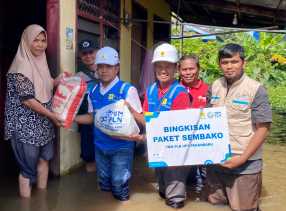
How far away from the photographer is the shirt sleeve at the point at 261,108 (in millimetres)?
3648

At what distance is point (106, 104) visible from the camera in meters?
4.07

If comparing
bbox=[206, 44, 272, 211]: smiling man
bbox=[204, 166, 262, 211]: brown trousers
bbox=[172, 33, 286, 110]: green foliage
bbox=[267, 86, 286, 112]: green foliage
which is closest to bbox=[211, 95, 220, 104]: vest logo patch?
bbox=[206, 44, 272, 211]: smiling man

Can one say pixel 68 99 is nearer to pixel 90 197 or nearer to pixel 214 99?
pixel 90 197

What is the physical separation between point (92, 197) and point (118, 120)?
96 cm

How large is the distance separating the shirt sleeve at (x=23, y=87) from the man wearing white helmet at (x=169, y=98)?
1.10 metres

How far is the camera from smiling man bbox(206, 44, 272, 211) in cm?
370

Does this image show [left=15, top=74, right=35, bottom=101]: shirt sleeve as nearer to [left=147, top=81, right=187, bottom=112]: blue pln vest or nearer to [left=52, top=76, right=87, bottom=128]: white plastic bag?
[left=52, top=76, right=87, bottom=128]: white plastic bag

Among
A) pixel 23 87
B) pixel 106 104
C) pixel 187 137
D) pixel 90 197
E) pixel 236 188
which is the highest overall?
pixel 23 87

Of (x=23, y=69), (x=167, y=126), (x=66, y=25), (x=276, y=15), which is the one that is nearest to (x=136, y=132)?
(x=167, y=126)

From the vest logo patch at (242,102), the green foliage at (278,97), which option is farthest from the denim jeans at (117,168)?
the green foliage at (278,97)

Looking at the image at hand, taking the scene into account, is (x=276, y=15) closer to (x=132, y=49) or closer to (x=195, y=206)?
(x=132, y=49)

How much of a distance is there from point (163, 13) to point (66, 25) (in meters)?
5.81

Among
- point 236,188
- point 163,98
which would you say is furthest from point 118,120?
point 236,188

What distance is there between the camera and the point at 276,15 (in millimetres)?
8391
